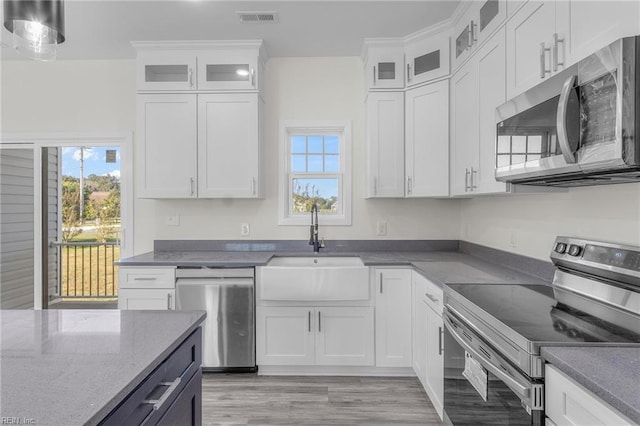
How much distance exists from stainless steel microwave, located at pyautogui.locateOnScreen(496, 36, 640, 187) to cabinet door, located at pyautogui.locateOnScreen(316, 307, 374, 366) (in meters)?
1.61

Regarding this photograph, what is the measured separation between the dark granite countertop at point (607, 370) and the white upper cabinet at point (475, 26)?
177 centimetres

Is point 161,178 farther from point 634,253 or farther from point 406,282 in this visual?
point 634,253

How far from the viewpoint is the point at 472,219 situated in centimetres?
315

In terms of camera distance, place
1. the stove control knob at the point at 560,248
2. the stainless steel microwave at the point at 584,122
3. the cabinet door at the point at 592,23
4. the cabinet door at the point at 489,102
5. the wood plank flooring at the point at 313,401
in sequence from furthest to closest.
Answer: the wood plank flooring at the point at 313,401
the cabinet door at the point at 489,102
the stove control knob at the point at 560,248
the cabinet door at the point at 592,23
the stainless steel microwave at the point at 584,122

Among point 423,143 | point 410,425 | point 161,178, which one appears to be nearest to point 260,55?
point 161,178

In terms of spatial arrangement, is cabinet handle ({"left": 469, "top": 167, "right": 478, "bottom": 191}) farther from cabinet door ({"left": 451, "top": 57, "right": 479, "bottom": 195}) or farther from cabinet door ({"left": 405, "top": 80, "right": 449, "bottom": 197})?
cabinet door ({"left": 405, "top": 80, "right": 449, "bottom": 197})

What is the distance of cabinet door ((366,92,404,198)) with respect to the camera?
3068 mm

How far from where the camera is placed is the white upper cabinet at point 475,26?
2055 millimetres

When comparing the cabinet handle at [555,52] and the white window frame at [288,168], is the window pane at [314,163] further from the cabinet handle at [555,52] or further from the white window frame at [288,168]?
the cabinet handle at [555,52]

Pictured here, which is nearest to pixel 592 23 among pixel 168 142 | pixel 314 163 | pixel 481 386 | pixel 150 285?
pixel 481 386

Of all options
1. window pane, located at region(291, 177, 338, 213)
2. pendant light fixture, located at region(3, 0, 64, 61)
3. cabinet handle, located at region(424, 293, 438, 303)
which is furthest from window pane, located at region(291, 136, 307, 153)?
pendant light fixture, located at region(3, 0, 64, 61)

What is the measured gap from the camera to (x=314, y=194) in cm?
354

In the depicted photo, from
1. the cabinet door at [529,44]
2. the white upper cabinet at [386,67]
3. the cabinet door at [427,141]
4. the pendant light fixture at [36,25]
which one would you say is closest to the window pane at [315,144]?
the white upper cabinet at [386,67]

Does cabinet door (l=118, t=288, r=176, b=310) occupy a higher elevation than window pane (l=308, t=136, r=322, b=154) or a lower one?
lower
